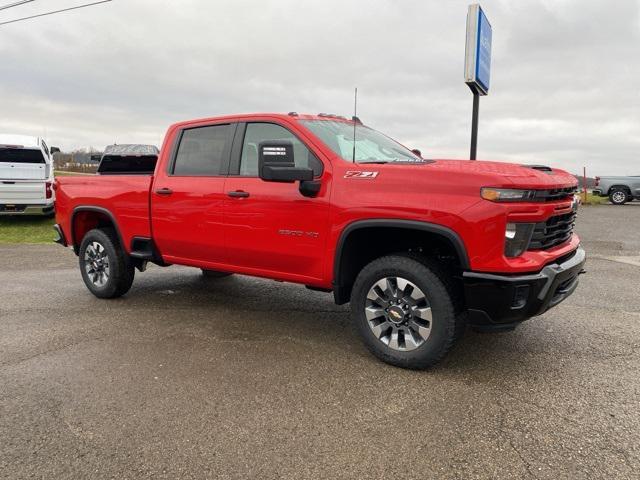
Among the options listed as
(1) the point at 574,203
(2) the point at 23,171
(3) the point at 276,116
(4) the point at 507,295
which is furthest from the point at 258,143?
(2) the point at 23,171

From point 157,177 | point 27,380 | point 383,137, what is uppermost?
point 383,137

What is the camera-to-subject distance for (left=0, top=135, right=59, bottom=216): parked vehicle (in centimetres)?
1352

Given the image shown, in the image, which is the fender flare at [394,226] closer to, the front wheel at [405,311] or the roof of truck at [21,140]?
the front wheel at [405,311]

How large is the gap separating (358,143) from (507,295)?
6.30 ft

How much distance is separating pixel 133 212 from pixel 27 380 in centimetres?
228

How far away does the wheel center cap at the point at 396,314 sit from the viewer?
147 inches

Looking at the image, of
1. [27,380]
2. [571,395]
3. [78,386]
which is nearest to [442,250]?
[571,395]

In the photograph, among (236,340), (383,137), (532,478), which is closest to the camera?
(532,478)

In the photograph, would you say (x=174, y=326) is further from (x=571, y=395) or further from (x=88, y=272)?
(x=571, y=395)

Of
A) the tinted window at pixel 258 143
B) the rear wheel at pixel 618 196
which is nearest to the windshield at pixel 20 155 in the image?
the tinted window at pixel 258 143

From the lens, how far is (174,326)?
4.90 m

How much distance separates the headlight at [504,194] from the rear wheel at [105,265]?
13.8 feet

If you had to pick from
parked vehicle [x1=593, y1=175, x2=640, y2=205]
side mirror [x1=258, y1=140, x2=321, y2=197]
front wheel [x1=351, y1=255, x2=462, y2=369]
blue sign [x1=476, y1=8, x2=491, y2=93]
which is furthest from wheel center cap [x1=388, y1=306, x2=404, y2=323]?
parked vehicle [x1=593, y1=175, x2=640, y2=205]

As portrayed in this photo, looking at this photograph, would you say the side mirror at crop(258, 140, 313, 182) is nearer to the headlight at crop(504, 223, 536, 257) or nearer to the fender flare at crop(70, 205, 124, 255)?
the headlight at crop(504, 223, 536, 257)
